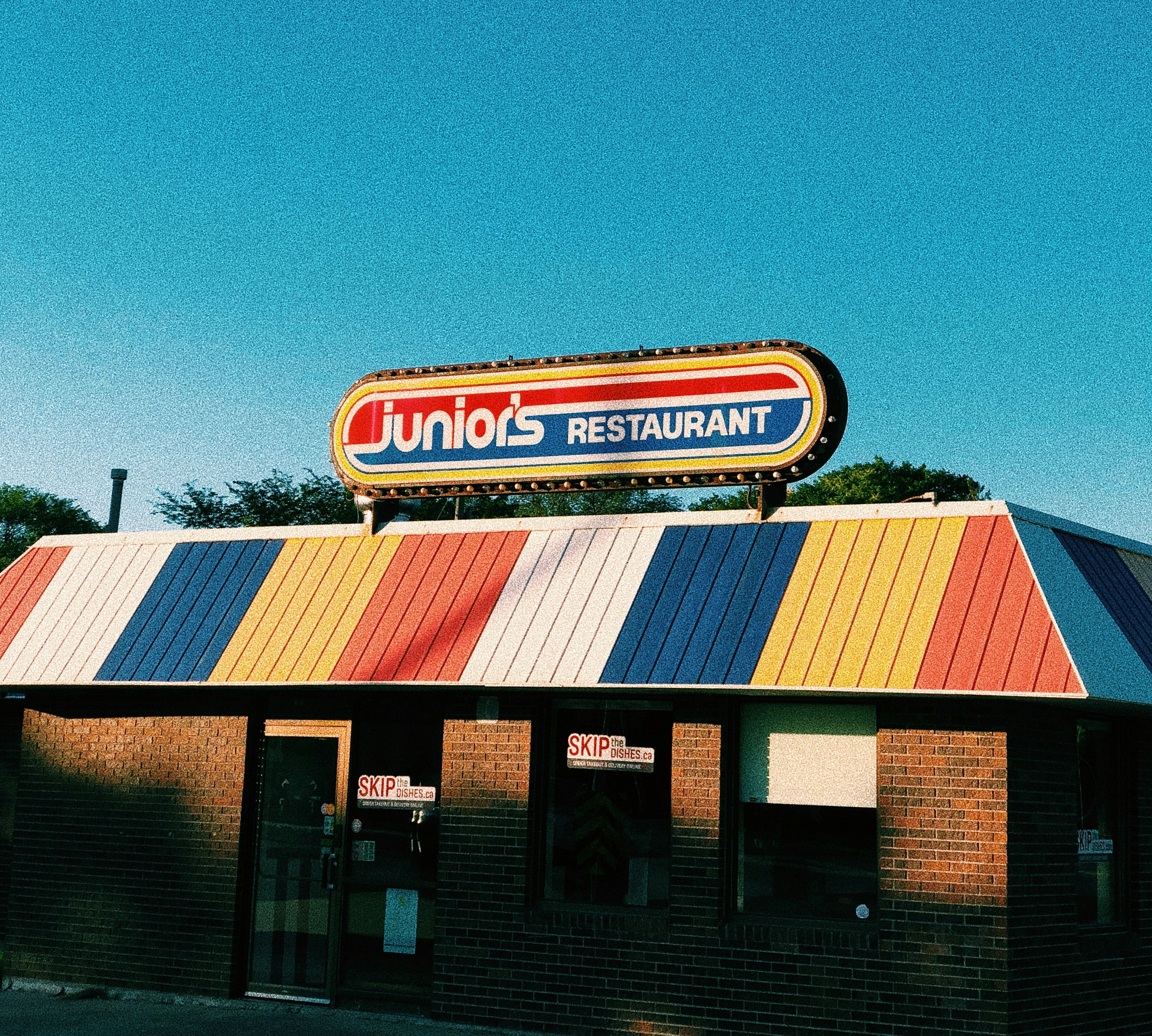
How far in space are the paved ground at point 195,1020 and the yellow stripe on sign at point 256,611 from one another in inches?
114

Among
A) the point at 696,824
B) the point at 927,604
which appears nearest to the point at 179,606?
the point at 696,824

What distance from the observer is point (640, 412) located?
12.4 metres

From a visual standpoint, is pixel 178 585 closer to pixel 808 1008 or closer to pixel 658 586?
pixel 658 586

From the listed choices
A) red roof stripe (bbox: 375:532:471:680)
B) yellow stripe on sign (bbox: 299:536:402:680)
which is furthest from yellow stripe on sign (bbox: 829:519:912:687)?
yellow stripe on sign (bbox: 299:536:402:680)

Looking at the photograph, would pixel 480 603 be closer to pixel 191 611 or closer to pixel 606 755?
pixel 606 755

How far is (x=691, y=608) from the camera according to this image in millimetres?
11102

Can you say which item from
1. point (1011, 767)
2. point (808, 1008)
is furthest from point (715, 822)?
point (1011, 767)

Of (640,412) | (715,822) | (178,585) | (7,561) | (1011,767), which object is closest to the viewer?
(1011,767)

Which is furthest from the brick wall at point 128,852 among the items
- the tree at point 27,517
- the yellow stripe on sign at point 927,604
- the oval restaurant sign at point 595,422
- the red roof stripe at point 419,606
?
the tree at point 27,517

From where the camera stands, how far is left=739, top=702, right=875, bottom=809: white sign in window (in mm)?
10523

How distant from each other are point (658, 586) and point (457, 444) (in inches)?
112

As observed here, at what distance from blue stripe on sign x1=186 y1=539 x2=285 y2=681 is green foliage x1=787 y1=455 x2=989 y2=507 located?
132 feet

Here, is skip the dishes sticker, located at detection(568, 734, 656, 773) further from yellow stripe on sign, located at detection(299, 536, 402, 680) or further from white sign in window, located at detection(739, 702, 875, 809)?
yellow stripe on sign, located at detection(299, 536, 402, 680)

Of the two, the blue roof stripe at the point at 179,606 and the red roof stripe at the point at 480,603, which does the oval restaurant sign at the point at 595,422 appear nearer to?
the red roof stripe at the point at 480,603
